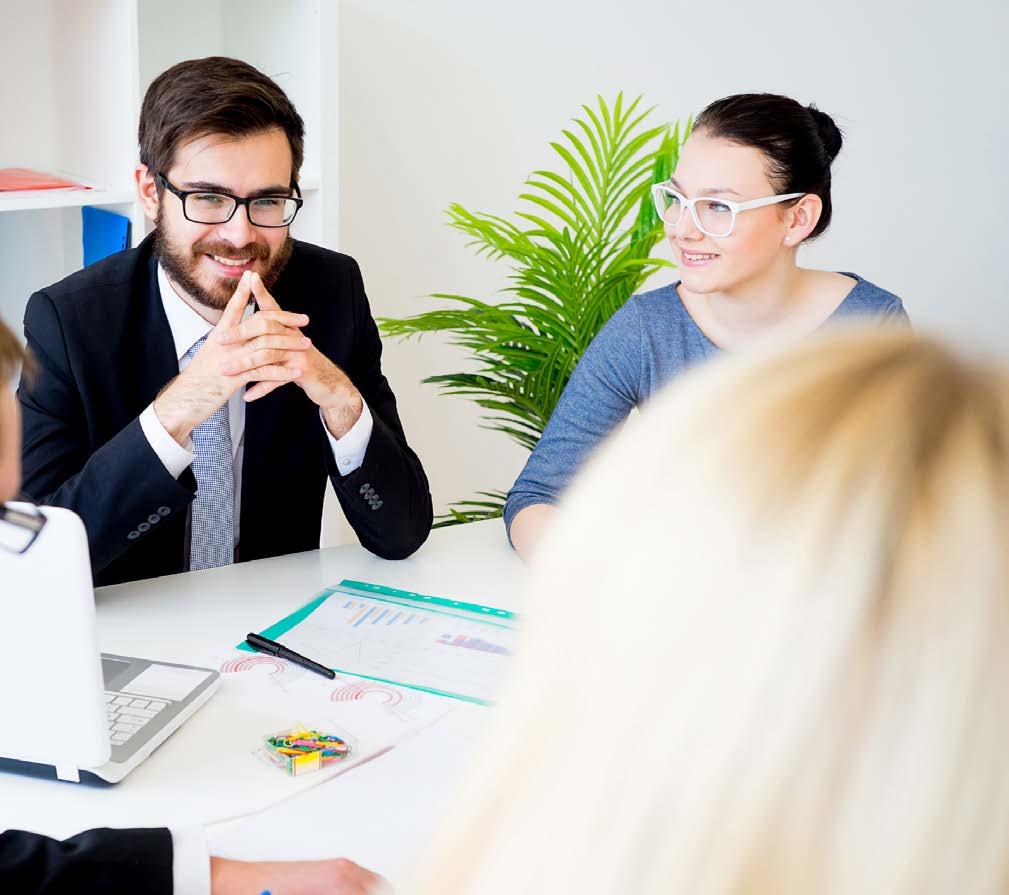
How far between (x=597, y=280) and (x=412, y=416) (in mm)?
915

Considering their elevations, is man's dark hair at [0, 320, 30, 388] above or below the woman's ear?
below

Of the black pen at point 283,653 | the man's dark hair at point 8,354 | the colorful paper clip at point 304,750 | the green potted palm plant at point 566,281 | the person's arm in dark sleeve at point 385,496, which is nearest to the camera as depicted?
the man's dark hair at point 8,354

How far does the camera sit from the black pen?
1.42m

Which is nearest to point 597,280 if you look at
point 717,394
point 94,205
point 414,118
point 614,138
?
point 614,138

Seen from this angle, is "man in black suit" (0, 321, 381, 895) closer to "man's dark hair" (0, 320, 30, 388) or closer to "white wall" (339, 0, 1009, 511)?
"man's dark hair" (0, 320, 30, 388)

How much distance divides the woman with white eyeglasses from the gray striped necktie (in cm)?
51

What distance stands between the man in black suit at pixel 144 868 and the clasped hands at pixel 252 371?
670mm

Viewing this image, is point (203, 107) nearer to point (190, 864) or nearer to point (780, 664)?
point (190, 864)

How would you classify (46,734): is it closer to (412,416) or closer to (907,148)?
(412,416)

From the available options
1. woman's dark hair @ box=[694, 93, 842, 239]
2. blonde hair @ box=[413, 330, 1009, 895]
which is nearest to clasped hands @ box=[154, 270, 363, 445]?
woman's dark hair @ box=[694, 93, 842, 239]

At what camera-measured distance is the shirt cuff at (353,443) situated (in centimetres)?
184

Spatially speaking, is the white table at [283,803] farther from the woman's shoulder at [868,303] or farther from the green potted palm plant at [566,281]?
the green potted palm plant at [566,281]

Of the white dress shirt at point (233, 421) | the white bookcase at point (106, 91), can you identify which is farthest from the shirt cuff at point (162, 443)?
the white bookcase at point (106, 91)

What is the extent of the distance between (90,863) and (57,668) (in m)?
0.20
